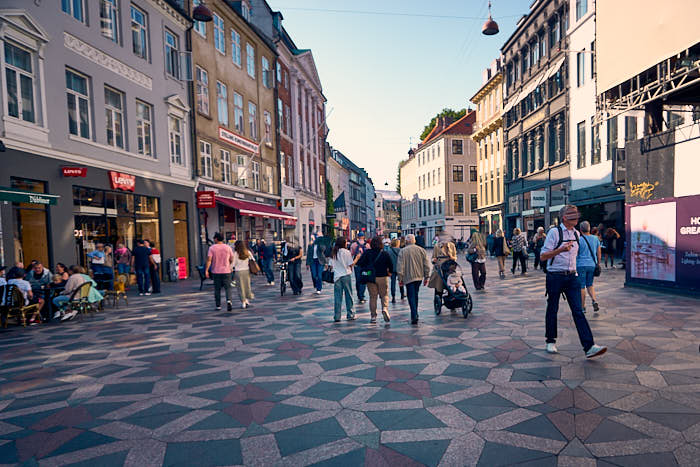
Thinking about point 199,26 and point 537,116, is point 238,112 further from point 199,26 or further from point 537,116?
point 537,116

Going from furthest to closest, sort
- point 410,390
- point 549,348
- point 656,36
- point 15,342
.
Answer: point 656,36
point 15,342
point 549,348
point 410,390

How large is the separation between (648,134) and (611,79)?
1.86 meters

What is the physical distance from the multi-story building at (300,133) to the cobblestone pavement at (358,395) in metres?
22.2

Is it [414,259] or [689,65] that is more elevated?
[689,65]

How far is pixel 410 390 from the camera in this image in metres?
4.81

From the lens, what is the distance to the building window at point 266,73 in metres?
29.0

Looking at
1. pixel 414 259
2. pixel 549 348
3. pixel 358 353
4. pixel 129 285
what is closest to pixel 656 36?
pixel 414 259

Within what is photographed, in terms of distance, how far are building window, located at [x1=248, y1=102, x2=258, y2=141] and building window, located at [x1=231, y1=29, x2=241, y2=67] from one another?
2.50 m

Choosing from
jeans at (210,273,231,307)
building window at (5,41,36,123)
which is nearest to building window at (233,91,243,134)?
building window at (5,41,36,123)

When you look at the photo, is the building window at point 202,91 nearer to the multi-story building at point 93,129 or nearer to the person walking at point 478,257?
the multi-story building at point 93,129

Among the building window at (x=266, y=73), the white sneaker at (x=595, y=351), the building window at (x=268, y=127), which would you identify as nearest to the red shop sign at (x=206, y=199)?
the building window at (x=268, y=127)

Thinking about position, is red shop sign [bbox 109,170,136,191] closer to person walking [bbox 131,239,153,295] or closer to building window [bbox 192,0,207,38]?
person walking [bbox 131,239,153,295]

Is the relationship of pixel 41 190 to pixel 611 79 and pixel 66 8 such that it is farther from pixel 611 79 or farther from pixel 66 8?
pixel 611 79

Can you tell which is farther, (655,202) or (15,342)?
(655,202)
